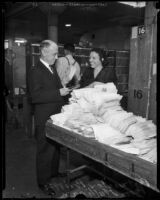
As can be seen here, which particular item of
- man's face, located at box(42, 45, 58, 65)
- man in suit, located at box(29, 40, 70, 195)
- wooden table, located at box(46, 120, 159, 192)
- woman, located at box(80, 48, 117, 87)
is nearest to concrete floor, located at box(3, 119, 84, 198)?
man in suit, located at box(29, 40, 70, 195)

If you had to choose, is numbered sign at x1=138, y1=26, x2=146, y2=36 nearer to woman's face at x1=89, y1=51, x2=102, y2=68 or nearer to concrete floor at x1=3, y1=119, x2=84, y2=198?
woman's face at x1=89, y1=51, x2=102, y2=68

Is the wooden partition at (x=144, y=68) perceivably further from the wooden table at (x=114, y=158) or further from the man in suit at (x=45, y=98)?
the wooden table at (x=114, y=158)

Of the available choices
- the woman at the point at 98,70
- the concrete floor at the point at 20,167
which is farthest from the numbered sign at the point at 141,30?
the concrete floor at the point at 20,167

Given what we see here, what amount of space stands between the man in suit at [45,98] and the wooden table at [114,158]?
0.71 m

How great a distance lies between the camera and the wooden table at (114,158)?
2021 mm

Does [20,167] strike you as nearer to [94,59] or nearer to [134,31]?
[94,59]

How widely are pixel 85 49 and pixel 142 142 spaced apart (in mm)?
5976

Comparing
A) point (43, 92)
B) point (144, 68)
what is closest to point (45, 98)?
point (43, 92)

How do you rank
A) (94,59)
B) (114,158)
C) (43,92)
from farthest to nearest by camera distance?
(94,59) → (43,92) → (114,158)

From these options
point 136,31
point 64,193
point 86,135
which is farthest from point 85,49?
point 86,135

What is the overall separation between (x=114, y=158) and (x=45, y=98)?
1.61 m

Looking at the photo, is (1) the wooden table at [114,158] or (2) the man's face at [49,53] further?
(2) the man's face at [49,53]

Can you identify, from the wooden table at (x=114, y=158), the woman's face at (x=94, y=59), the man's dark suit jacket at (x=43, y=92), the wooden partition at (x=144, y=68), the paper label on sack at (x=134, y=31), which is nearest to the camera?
the wooden table at (x=114, y=158)

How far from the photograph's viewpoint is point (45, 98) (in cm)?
361
